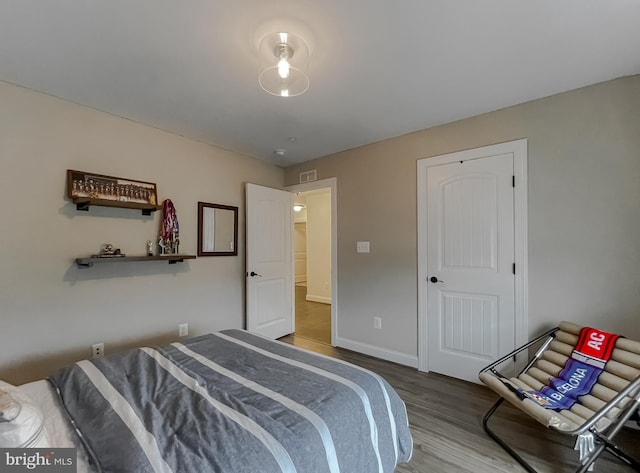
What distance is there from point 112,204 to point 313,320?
132 inches

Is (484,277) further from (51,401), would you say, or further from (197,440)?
(51,401)

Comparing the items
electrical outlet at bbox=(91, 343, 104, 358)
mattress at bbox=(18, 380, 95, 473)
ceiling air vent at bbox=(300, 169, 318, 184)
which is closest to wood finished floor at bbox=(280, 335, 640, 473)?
mattress at bbox=(18, 380, 95, 473)

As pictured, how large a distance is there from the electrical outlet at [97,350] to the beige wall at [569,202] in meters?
2.70

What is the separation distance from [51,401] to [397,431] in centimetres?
152

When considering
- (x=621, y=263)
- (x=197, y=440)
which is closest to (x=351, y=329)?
(x=621, y=263)

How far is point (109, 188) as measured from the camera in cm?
237

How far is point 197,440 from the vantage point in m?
0.91

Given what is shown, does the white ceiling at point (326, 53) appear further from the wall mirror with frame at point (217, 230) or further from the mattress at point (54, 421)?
the mattress at point (54, 421)

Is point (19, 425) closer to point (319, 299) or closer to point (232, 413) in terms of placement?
point (232, 413)

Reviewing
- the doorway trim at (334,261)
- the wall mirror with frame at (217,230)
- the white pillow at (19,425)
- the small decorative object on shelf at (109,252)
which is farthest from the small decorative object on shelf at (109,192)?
the doorway trim at (334,261)

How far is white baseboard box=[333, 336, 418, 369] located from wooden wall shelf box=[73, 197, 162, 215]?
2514mm

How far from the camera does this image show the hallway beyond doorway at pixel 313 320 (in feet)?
12.9

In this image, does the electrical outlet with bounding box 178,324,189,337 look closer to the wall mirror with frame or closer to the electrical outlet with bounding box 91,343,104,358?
the electrical outlet with bounding box 91,343,104,358

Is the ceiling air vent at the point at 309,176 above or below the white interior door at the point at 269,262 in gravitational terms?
above
